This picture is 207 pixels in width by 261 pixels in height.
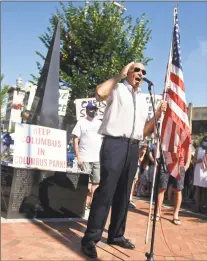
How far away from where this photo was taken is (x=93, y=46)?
15.5 m

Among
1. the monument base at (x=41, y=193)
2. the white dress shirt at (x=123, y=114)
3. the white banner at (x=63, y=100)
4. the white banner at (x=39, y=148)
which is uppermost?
the white banner at (x=63, y=100)

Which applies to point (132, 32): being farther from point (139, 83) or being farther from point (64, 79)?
point (139, 83)

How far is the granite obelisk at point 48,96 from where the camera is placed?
16.1 ft

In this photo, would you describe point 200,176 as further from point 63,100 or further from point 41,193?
point 63,100

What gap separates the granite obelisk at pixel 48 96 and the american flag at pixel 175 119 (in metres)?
1.73

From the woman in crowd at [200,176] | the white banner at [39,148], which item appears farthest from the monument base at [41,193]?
the woman in crowd at [200,176]

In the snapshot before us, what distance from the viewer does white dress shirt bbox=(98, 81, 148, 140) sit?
11.3 feet

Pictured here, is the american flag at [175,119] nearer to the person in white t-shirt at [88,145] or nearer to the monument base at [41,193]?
the monument base at [41,193]

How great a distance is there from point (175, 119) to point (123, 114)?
824 millimetres

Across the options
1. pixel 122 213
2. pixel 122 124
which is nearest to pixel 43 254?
pixel 122 213

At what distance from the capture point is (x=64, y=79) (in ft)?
50.0

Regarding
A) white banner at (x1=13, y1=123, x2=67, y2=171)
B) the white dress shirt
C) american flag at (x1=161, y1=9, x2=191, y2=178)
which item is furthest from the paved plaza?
the white dress shirt

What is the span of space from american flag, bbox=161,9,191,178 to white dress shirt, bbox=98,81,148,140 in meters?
0.56

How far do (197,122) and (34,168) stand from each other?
38823 mm
